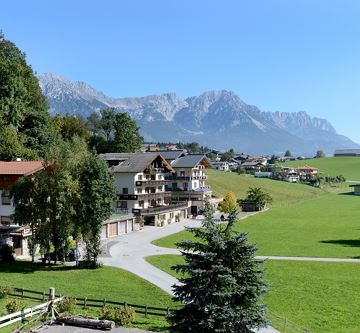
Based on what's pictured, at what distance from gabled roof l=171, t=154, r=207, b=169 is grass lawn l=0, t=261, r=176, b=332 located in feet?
186

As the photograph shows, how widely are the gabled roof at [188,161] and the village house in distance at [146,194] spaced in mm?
269

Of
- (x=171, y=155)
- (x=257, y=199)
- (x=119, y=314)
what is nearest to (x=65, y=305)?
(x=119, y=314)

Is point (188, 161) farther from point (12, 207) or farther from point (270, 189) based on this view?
point (270, 189)

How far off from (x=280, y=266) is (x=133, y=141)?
75644 mm

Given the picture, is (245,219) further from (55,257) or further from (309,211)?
(55,257)

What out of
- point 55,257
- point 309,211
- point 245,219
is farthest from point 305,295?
point 309,211

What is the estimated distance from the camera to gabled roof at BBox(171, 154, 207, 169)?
102 m

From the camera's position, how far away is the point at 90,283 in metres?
40.9

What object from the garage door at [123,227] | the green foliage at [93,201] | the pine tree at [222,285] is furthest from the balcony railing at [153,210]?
the pine tree at [222,285]

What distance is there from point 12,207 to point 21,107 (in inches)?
1021

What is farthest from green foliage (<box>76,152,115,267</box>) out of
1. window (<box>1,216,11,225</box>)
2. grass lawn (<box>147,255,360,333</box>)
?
window (<box>1,216,11,225</box>)

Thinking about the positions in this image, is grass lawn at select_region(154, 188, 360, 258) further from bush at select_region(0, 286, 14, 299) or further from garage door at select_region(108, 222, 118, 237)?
bush at select_region(0, 286, 14, 299)

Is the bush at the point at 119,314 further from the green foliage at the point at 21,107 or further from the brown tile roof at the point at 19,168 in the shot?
the green foliage at the point at 21,107

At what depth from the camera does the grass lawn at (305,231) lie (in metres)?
60.5
